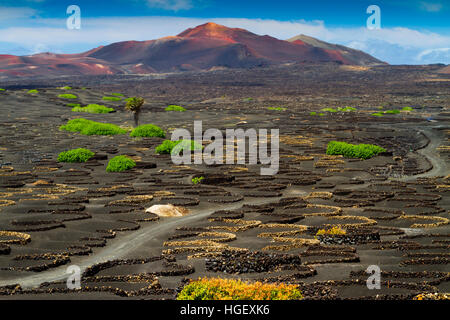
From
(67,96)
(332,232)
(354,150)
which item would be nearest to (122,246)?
(332,232)

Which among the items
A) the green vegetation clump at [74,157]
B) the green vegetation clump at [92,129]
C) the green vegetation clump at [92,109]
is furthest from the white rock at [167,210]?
the green vegetation clump at [92,109]

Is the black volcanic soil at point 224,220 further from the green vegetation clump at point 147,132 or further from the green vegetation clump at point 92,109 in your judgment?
the green vegetation clump at point 92,109

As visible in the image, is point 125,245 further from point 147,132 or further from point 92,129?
point 92,129

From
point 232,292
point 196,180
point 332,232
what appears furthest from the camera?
point 196,180

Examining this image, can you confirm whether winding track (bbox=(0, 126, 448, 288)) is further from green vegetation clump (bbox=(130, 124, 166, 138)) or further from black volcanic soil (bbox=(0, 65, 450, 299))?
green vegetation clump (bbox=(130, 124, 166, 138))

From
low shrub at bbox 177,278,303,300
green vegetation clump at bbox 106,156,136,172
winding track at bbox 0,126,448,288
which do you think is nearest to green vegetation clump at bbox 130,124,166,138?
green vegetation clump at bbox 106,156,136,172

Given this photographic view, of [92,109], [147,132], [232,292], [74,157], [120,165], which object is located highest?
[92,109]

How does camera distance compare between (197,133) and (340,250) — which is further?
(197,133)
